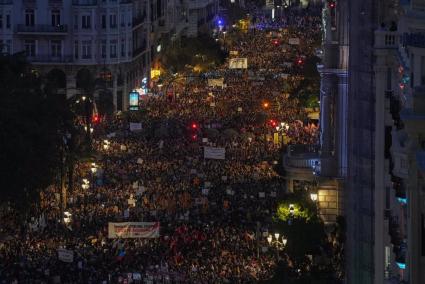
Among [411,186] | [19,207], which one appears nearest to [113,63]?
[19,207]

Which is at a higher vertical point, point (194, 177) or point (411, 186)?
point (411, 186)

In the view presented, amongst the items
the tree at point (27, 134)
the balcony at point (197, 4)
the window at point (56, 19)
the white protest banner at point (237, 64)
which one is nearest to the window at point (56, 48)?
the window at point (56, 19)

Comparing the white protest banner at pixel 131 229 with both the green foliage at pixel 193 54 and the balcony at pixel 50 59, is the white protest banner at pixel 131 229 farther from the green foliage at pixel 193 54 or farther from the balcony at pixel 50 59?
the green foliage at pixel 193 54

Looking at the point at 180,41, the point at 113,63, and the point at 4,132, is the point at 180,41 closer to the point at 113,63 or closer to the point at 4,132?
the point at 113,63

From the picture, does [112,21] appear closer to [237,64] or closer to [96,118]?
[96,118]

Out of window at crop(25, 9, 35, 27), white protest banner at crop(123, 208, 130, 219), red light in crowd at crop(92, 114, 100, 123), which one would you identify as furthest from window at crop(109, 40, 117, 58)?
white protest banner at crop(123, 208, 130, 219)

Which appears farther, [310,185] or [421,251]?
[310,185]

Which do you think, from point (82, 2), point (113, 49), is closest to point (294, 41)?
point (113, 49)
